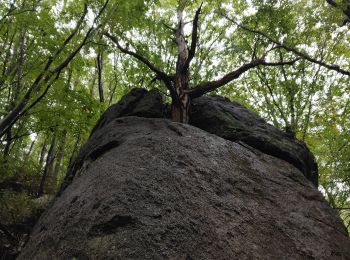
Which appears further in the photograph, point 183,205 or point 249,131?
point 249,131

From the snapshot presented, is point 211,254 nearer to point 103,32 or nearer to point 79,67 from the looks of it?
point 103,32

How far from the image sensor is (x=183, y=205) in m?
3.93

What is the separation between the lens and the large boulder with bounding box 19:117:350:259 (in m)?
3.34

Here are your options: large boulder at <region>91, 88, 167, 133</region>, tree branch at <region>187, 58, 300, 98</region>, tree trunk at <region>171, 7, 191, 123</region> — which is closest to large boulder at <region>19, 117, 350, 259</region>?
large boulder at <region>91, 88, 167, 133</region>

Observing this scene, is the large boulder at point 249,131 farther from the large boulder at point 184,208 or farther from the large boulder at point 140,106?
the large boulder at point 140,106

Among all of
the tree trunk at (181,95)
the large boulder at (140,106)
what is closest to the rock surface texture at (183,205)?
the large boulder at (140,106)

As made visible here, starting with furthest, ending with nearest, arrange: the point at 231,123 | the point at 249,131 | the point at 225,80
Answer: the point at 225,80 → the point at 231,123 → the point at 249,131

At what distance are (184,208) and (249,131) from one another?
365cm

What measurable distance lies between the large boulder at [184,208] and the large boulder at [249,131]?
0.77 meters

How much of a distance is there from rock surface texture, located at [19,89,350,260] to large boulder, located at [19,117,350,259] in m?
0.01

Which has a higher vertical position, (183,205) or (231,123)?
(231,123)

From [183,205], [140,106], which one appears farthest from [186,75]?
[183,205]

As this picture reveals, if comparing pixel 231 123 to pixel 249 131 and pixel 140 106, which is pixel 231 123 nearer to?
pixel 249 131

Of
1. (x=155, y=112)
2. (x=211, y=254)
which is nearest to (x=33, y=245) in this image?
(x=211, y=254)
